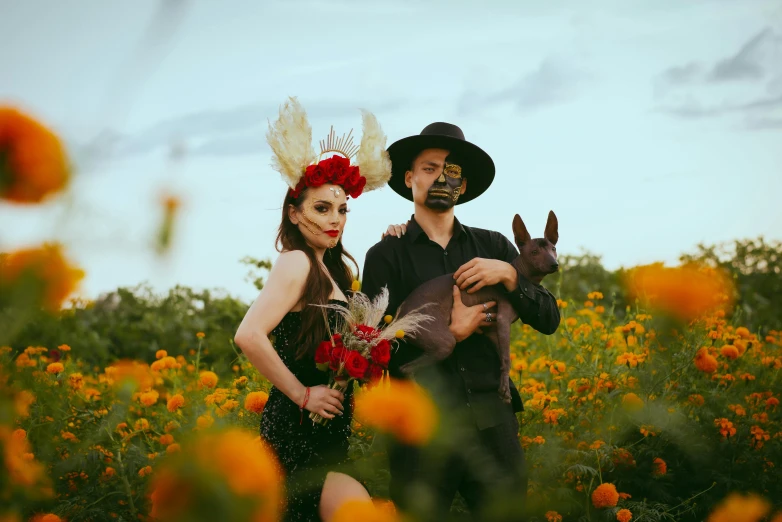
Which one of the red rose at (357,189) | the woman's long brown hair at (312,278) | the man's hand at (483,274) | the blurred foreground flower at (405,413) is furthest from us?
the man's hand at (483,274)

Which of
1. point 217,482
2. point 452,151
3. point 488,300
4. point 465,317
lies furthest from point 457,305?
point 217,482

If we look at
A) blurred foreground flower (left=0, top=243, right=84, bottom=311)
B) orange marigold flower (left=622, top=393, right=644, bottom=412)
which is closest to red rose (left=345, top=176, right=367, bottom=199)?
orange marigold flower (left=622, top=393, right=644, bottom=412)

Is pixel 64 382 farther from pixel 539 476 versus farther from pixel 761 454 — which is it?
pixel 761 454

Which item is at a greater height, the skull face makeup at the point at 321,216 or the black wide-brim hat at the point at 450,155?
the black wide-brim hat at the point at 450,155

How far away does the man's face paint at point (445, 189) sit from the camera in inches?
140

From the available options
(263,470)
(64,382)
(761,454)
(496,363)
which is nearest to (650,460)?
(761,454)

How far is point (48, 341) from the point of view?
7230mm

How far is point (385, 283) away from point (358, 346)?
2.70 ft

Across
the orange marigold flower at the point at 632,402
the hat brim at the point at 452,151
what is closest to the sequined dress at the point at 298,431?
the hat brim at the point at 452,151

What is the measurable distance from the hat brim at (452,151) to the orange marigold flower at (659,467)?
1.93m

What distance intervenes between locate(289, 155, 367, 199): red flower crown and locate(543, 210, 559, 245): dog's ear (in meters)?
1.13

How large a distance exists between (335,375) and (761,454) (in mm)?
3102

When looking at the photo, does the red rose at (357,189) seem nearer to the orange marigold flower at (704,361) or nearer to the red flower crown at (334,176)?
the red flower crown at (334,176)

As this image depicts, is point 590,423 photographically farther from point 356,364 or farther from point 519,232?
point 356,364
